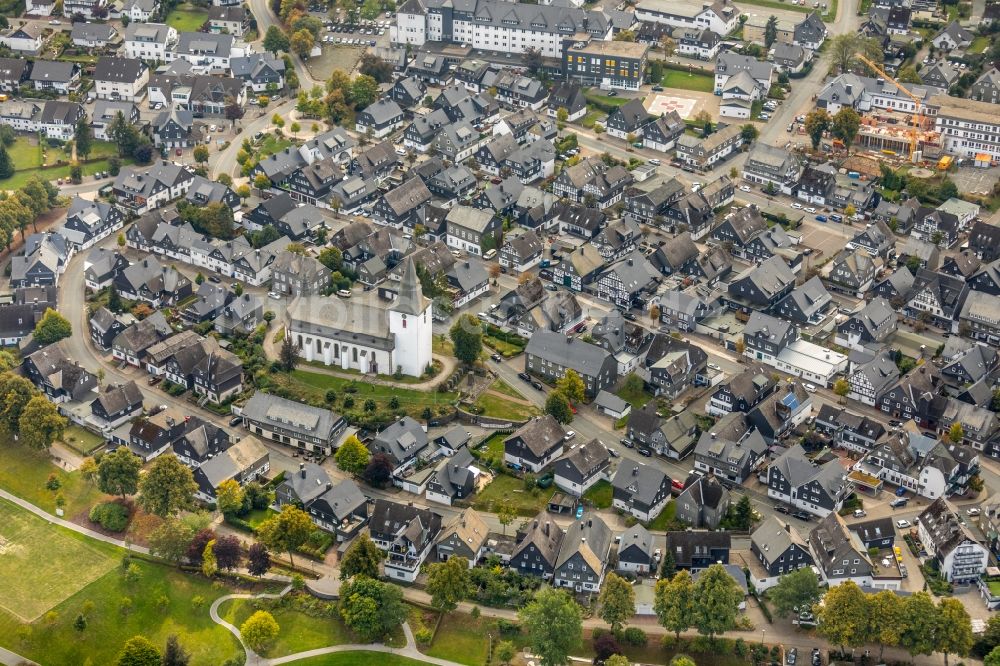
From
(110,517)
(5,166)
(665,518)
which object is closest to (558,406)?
(665,518)

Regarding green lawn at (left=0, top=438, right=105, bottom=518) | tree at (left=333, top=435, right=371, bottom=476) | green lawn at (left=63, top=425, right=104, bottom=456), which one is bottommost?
green lawn at (left=0, top=438, right=105, bottom=518)

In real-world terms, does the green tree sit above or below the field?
above

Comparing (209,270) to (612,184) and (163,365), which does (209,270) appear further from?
(612,184)

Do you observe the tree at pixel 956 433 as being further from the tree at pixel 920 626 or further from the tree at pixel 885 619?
the tree at pixel 885 619

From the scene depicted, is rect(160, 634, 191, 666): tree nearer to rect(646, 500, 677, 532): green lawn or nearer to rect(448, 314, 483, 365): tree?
rect(646, 500, 677, 532): green lawn

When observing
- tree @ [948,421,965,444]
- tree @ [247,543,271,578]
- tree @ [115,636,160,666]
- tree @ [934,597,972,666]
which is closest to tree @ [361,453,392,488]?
tree @ [247,543,271,578]

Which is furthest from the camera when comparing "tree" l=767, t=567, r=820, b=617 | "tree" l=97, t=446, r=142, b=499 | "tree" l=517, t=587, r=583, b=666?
"tree" l=97, t=446, r=142, b=499

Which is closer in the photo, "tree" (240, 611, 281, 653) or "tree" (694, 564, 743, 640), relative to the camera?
"tree" (694, 564, 743, 640)
